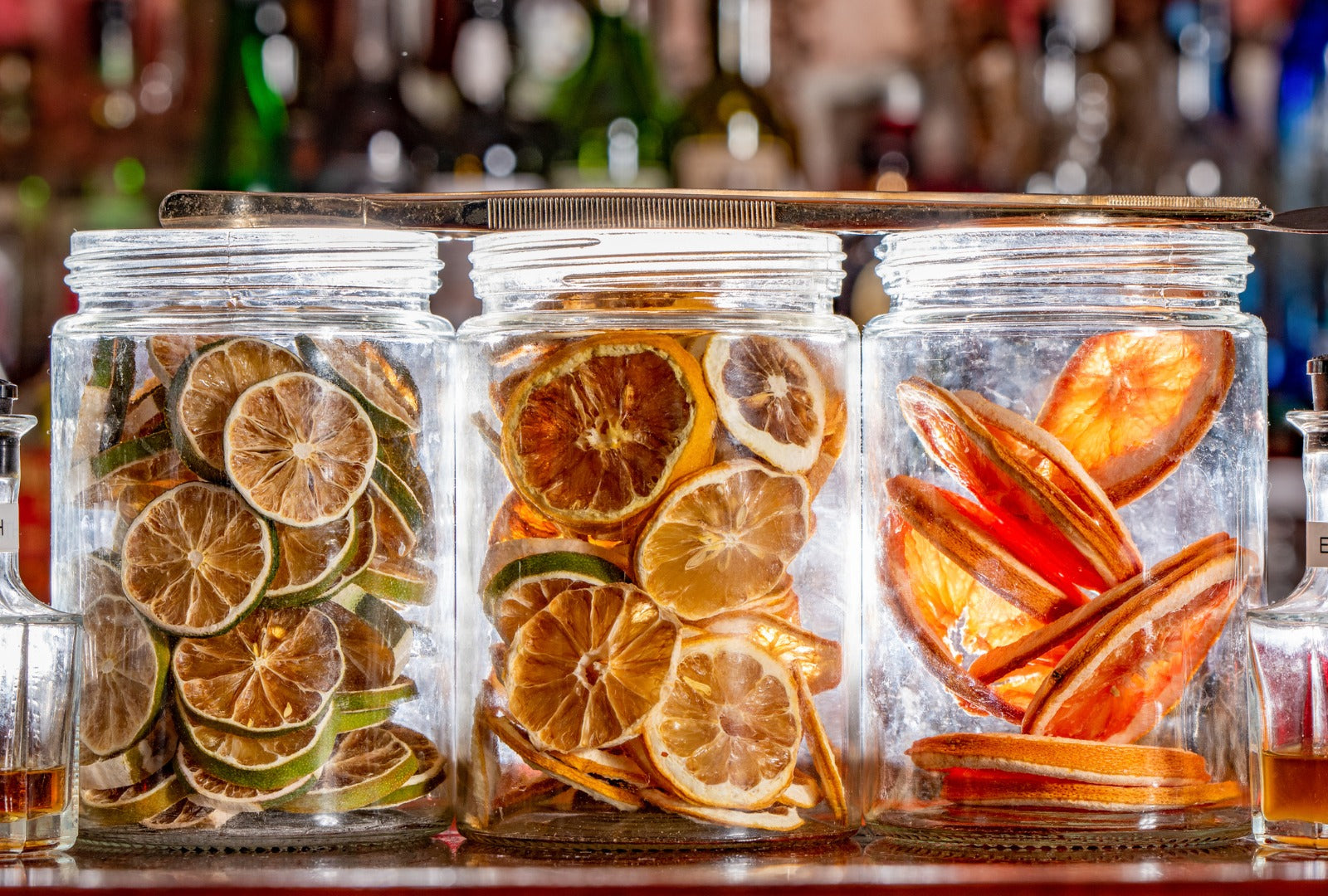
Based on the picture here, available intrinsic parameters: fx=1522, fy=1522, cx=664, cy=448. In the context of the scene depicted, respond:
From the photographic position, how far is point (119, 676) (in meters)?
0.61

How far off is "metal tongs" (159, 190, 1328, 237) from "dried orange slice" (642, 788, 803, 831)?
23cm

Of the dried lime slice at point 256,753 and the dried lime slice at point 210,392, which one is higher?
the dried lime slice at point 210,392

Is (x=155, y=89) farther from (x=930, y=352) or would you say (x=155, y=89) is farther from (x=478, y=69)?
(x=930, y=352)

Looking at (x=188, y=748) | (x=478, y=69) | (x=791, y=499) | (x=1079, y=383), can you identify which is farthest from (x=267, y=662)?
(x=478, y=69)

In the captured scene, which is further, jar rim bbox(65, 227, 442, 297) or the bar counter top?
jar rim bbox(65, 227, 442, 297)

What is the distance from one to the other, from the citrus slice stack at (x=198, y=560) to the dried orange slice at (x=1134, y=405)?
325mm

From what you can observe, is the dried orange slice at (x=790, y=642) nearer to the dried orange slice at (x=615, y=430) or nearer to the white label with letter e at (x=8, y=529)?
the dried orange slice at (x=615, y=430)

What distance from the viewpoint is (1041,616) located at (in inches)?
24.3

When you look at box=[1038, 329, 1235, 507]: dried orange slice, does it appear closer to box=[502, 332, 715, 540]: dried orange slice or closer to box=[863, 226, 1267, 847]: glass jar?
box=[863, 226, 1267, 847]: glass jar

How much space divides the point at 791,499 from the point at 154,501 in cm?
26

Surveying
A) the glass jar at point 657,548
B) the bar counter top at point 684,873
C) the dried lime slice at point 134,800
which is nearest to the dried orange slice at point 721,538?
the glass jar at point 657,548

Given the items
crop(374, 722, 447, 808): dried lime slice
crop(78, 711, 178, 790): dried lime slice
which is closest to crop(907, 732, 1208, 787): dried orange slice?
crop(374, 722, 447, 808): dried lime slice

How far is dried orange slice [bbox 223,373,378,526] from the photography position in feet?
1.98

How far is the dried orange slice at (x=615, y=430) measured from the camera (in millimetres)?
602
